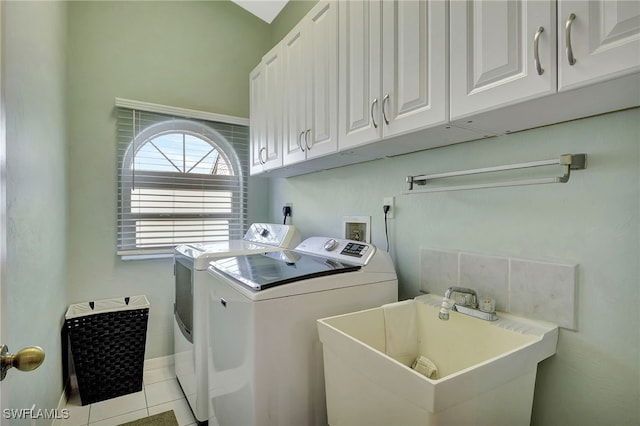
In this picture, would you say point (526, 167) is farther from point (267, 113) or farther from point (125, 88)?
point (125, 88)

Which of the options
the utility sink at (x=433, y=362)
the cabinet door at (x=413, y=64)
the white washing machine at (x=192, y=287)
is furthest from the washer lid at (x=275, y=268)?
the cabinet door at (x=413, y=64)

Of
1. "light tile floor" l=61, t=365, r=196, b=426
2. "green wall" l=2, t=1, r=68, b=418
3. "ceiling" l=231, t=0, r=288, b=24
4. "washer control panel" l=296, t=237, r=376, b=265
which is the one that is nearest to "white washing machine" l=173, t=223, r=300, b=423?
"light tile floor" l=61, t=365, r=196, b=426

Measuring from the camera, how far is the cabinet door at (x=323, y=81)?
1582 millimetres

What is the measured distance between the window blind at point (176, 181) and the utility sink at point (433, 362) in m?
1.92

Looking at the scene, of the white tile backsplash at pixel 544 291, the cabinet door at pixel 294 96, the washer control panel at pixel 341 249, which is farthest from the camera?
the cabinet door at pixel 294 96

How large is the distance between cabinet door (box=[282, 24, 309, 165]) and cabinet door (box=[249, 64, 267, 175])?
33cm

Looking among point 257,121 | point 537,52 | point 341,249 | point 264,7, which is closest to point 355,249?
point 341,249

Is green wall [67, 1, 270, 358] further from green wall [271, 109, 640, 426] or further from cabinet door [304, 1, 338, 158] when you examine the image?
green wall [271, 109, 640, 426]

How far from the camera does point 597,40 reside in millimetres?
723

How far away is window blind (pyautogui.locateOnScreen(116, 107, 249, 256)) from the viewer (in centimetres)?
245

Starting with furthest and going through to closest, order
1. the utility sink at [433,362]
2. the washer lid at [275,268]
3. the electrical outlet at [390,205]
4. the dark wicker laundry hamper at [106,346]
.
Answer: the dark wicker laundry hamper at [106,346] < the electrical outlet at [390,205] < the washer lid at [275,268] < the utility sink at [433,362]

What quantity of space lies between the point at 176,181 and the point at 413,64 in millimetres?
2124

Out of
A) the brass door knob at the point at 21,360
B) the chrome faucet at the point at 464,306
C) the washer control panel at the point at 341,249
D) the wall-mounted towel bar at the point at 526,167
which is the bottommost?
the chrome faucet at the point at 464,306

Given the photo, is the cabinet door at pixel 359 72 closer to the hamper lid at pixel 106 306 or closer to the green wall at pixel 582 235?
the green wall at pixel 582 235
